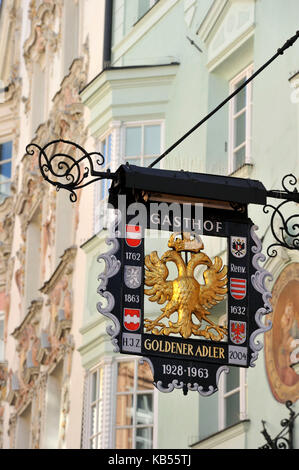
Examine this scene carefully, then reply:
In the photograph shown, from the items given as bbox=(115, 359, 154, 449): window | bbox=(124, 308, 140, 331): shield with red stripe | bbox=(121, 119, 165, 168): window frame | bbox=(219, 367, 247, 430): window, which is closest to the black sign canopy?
bbox=(124, 308, 140, 331): shield with red stripe

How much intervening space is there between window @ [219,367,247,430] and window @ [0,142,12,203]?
15.3 metres

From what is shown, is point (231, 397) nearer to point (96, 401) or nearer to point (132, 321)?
point (96, 401)

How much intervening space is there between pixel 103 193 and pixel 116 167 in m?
1.20

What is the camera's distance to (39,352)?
91.5 feet

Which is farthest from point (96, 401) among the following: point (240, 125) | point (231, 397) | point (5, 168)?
point (5, 168)

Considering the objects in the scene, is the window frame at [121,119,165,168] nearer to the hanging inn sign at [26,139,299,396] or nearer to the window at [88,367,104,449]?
the window at [88,367,104,449]

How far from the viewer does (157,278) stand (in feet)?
44.2

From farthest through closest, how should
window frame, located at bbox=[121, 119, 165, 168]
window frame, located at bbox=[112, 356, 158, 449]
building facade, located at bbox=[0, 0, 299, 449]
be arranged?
1. window frame, located at bbox=[121, 119, 165, 168]
2. window frame, located at bbox=[112, 356, 158, 449]
3. building facade, located at bbox=[0, 0, 299, 449]

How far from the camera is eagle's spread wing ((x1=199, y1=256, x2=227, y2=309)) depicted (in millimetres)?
13602

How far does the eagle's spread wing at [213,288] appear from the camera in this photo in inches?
535

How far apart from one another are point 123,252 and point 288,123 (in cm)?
583

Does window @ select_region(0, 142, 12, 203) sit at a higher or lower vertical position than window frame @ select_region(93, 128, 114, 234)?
higher
